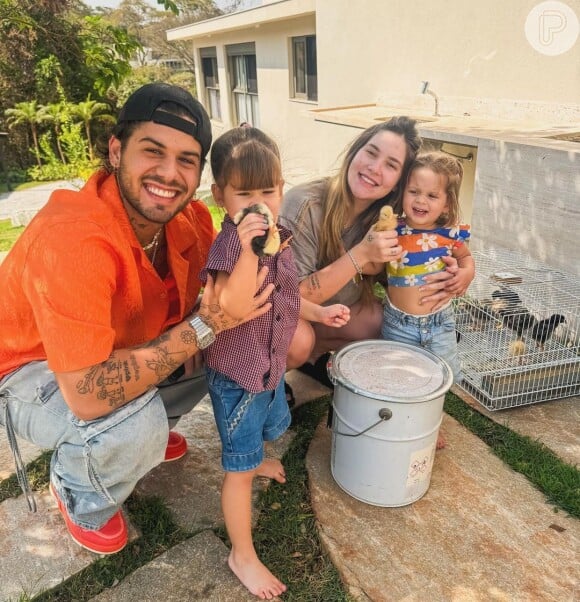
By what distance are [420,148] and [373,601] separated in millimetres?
1927

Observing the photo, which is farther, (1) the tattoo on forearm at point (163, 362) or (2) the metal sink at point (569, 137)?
(2) the metal sink at point (569, 137)

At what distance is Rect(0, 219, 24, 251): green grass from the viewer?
23.1 feet

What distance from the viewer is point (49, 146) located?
1480 centimetres

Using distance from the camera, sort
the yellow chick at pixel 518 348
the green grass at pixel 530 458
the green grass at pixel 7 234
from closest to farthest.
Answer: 1. the green grass at pixel 530 458
2. the yellow chick at pixel 518 348
3. the green grass at pixel 7 234

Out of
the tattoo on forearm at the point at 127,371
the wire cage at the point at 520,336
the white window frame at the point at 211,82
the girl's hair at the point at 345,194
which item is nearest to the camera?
the tattoo on forearm at the point at 127,371

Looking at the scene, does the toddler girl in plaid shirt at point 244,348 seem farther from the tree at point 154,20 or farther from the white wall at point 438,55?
the tree at point 154,20

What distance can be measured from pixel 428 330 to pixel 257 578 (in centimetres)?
135

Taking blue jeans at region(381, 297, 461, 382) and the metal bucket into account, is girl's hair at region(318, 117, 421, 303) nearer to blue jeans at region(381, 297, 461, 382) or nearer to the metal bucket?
blue jeans at region(381, 297, 461, 382)

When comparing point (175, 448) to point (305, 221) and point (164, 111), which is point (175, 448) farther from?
point (164, 111)

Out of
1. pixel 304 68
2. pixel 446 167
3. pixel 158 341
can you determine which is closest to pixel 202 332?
pixel 158 341

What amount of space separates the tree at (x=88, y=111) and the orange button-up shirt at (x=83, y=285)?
14255mm

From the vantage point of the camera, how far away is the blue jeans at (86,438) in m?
1.76

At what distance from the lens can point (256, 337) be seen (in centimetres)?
189

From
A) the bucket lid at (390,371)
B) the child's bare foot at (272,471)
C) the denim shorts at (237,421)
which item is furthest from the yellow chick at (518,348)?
the denim shorts at (237,421)
